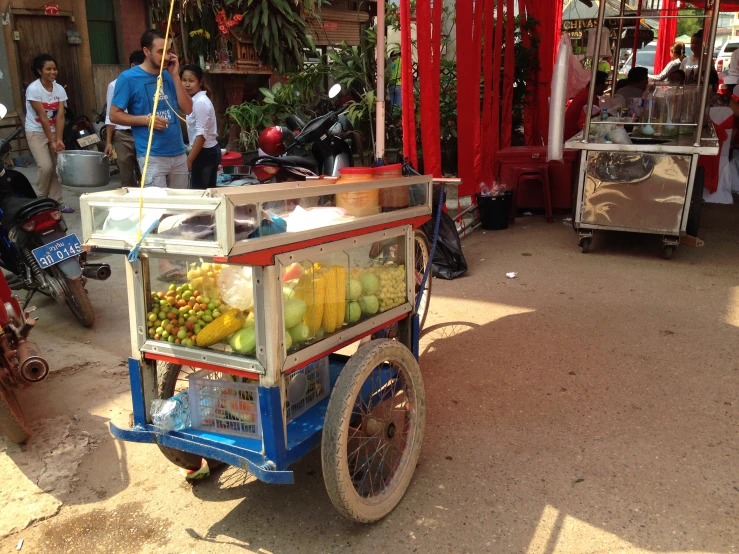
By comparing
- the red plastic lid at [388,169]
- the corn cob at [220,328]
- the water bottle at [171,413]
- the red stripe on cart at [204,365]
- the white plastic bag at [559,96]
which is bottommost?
the water bottle at [171,413]

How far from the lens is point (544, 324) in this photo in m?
4.51

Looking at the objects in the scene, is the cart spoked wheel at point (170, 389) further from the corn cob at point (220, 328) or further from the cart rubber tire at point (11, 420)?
the cart rubber tire at point (11, 420)

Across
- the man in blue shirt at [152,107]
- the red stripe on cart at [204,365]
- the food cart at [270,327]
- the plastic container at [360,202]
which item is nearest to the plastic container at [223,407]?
the food cart at [270,327]

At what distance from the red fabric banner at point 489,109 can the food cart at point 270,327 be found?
5008 mm

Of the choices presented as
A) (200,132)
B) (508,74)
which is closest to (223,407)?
(200,132)

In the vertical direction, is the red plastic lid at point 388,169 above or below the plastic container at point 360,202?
above

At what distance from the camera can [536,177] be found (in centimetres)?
738

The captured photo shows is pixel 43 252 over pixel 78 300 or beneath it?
over

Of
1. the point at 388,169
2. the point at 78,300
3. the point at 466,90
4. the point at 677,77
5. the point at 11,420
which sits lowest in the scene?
the point at 11,420

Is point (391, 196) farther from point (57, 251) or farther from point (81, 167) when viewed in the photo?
point (81, 167)

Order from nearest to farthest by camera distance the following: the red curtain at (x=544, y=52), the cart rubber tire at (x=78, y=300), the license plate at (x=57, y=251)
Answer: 1. the license plate at (x=57, y=251)
2. the cart rubber tire at (x=78, y=300)
3. the red curtain at (x=544, y=52)

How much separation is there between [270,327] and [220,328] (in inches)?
9.7

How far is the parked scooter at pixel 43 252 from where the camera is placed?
4.25 metres

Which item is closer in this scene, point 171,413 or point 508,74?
point 171,413
